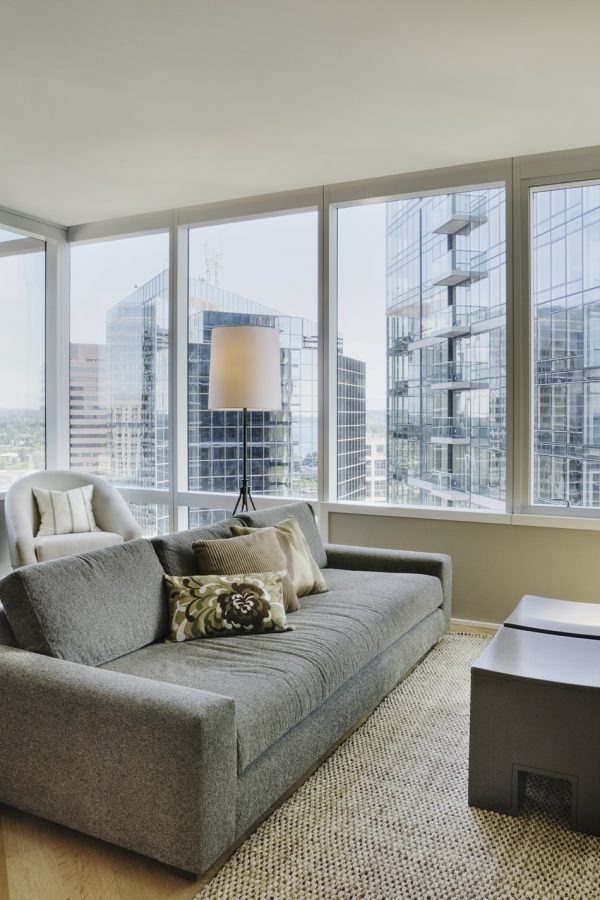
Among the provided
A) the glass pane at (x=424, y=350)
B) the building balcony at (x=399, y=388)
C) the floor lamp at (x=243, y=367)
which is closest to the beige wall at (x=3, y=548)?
the floor lamp at (x=243, y=367)

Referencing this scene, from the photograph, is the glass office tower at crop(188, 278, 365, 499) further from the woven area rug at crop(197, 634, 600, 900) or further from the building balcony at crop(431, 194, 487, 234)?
the woven area rug at crop(197, 634, 600, 900)

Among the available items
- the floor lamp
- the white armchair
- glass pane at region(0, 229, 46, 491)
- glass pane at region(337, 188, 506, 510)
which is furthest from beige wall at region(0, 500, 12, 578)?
glass pane at region(337, 188, 506, 510)

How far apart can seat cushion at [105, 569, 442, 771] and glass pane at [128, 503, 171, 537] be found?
2310 mm

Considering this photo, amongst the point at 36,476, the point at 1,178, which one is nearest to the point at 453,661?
the point at 36,476

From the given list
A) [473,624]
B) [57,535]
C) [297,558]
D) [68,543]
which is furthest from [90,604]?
[473,624]

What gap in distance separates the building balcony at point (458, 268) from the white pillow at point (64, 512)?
111 inches

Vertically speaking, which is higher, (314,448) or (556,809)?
(314,448)

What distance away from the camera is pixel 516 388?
13.4ft

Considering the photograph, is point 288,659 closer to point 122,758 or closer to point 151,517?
point 122,758

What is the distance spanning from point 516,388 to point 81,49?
111 inches

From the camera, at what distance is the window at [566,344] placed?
3949 mm

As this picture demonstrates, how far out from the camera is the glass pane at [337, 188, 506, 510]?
4195mm

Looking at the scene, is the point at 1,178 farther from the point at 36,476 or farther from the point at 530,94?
the point at 530,94

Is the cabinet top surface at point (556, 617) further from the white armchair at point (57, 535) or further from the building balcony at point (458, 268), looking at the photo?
the white armchair at point (57, 535)
